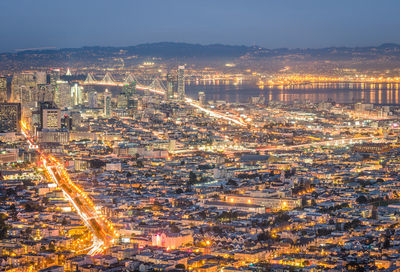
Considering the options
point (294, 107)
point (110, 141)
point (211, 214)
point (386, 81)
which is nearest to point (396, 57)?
point (386, 81)

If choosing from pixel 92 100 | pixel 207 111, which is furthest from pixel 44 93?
pixel 207 111

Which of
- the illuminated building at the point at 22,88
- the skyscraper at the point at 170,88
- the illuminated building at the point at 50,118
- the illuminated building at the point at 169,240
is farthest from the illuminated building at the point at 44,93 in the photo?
the illuminated building at the point at 169,240

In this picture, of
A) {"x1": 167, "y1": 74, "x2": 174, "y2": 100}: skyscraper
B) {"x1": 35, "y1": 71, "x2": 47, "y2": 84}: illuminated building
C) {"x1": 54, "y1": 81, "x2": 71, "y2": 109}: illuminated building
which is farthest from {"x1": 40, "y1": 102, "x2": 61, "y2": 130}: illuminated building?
{"x1": 167, "y1": 74, "x2": 174, "y2": 100}: skyscraper

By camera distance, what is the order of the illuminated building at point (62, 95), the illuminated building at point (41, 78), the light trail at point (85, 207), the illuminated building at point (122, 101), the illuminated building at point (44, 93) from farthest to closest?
the illuminated building at point (41, 78), the illuminated building at point (122, 101), the illuminated building at point (62, 95), the illuminated building at point (44, 93), the light trail at point (85, 207)

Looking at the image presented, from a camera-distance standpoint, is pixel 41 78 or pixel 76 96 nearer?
pixel 76 96

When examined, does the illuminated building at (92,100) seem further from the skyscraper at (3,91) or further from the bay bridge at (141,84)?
the skyscraper at (3,91)

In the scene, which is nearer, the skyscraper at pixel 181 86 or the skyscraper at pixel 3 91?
the skyscraper at pixel 3 91

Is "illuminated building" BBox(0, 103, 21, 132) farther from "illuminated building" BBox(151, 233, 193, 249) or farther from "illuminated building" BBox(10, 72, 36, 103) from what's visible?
"illuminated building" BBox(151, 233, 193, 249)

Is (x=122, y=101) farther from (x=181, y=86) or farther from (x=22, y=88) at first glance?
(x=181, y=86)
